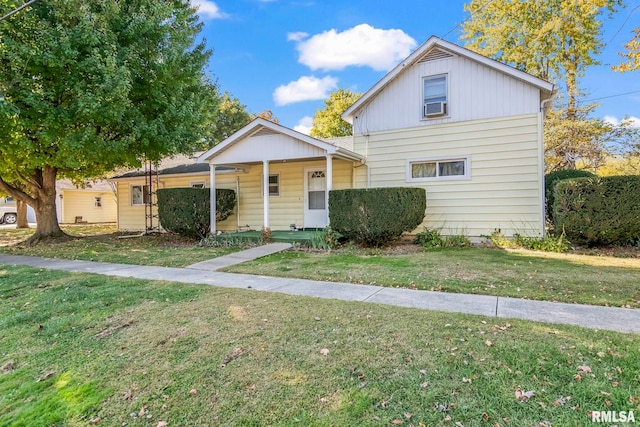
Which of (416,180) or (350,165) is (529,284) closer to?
(416,180)

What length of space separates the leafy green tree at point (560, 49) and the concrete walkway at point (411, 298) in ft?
51.1

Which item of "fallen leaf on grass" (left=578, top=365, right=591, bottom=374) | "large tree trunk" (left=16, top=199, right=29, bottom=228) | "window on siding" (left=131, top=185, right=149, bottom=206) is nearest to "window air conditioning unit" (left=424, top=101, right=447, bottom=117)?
"fallen leaf on grass" (left=578, top=365, right=591, bottom=374)

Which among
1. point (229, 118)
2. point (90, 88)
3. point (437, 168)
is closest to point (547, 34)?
point (437, 168)

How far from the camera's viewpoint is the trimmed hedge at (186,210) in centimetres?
1177

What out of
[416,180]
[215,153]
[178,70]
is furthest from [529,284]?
[178,70]

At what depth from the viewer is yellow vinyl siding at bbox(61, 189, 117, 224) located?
26.4m

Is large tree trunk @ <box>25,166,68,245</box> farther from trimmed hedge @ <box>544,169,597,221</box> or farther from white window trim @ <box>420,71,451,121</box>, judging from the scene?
trimmed hedge @ <box>544,169,597,221</box>

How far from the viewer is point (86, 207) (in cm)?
2745

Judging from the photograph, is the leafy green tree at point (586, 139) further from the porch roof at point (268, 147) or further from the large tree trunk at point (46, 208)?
the large tree trunk at point (46, 208)

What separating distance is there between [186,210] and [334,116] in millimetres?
20264

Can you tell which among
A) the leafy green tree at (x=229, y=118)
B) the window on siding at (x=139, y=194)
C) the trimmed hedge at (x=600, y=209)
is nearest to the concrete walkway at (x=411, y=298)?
the trimmed hedge at (x=600, y=209)

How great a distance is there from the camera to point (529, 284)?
5.54 meters

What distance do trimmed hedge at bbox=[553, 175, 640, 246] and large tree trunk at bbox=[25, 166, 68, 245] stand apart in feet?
52.2

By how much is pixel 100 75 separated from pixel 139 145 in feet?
8.05
